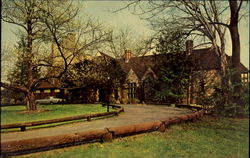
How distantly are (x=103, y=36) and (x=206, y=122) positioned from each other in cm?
182

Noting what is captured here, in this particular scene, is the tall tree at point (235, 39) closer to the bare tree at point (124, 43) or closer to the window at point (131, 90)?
the bare tree at point (124, 43)

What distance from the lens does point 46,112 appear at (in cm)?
182

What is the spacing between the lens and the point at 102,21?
93.2 inches

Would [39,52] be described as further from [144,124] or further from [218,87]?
[218,87]

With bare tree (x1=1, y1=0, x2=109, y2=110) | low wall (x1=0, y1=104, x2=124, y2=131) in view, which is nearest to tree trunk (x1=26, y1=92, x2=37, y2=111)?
bare tree (x1=1, y1=0, x2=109, y2=110)

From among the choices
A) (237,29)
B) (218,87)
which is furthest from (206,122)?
(237,29)

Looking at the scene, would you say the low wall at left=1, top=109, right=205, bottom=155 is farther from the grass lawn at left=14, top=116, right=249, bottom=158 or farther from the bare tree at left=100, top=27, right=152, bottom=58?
the bare tree at left=100, top=27, right=152, bottom=58

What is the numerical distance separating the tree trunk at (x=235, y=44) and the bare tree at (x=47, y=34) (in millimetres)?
1783

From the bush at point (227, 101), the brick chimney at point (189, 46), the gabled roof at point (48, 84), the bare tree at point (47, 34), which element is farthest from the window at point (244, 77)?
the gabled roof at point (48, 84)

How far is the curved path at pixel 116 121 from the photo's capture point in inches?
68.2

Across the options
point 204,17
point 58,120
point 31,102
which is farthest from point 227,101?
point 31,102

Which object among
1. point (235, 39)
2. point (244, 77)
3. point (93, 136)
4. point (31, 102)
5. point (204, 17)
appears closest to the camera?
point (31, 102)

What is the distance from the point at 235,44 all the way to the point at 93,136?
221 cm

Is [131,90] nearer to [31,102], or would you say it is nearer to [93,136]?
[93,136]
